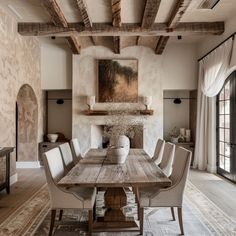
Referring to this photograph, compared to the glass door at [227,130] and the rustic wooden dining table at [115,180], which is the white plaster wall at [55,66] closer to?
the glass door at [227,130]

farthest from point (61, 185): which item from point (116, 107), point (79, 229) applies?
point (116, 107)

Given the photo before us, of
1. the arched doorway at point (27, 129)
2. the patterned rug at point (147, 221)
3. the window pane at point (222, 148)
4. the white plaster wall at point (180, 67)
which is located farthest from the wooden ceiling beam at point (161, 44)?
the patterned rug at point (147, 221)

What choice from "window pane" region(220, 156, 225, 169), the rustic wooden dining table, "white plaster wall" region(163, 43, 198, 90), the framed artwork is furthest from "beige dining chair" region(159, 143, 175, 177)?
"white plaster wall" region(163, 43, 198, 90)

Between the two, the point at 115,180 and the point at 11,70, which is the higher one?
the point at 11,70

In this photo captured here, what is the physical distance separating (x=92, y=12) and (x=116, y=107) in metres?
2.86

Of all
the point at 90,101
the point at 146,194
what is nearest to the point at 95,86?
the point at 90,101

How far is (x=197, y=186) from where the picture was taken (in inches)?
212

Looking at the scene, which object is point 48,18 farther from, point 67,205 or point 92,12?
point 67,205

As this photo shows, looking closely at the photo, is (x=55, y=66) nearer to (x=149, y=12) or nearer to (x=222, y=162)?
(x=149, y=12)

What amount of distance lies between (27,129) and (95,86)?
2.10m

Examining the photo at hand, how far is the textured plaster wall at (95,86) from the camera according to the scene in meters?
7.58

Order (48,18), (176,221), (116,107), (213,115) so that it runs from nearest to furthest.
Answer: (176,221)
(48,18)
(213,115)
(116,107)

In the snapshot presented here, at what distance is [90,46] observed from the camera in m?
7.60

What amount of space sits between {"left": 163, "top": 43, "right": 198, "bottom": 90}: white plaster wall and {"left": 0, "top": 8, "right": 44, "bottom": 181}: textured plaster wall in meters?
3.59
